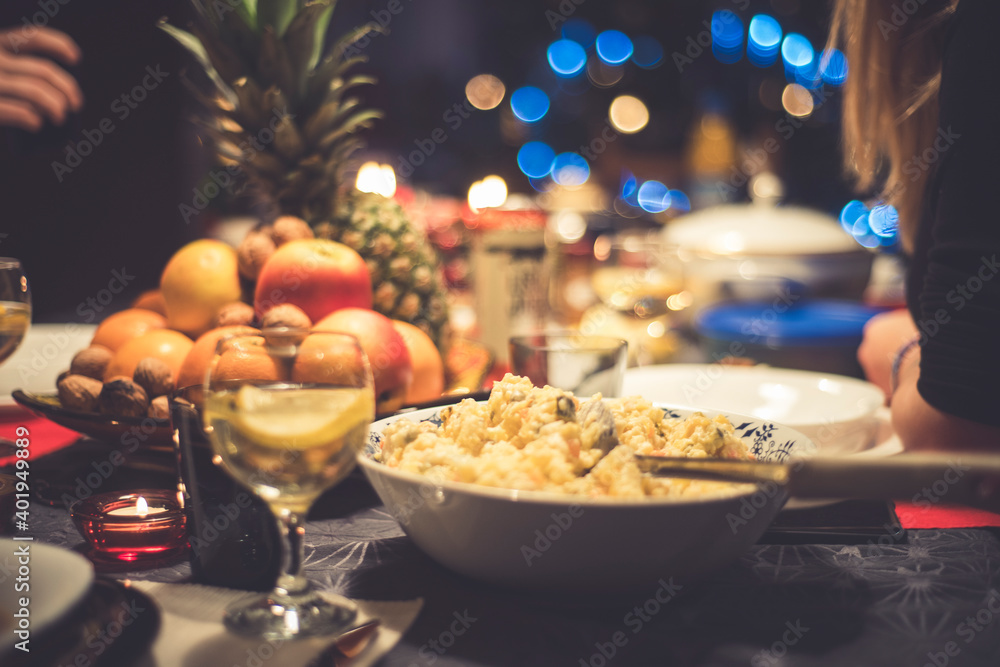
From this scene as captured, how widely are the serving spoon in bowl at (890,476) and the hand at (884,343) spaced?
3.63 feet

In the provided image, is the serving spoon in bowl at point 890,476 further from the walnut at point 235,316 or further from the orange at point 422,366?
the walnut at point 235,316

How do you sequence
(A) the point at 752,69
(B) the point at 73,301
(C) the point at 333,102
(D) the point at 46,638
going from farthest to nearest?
1. (A) the point at 752,69
2. (B) the point at 73,301
3. (C) the point at 333,102
4. (D) the point at 46,638

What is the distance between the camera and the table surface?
513mm

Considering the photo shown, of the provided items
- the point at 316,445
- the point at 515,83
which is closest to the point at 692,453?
the point at 316,445

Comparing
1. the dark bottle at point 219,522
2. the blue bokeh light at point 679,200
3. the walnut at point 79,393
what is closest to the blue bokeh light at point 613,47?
the blue bokeh light at point 679,200

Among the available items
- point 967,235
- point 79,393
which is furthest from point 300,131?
point 967,235

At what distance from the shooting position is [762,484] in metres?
0.54

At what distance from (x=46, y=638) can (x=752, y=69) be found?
25.6ft

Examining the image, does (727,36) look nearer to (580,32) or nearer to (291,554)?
(580,32)

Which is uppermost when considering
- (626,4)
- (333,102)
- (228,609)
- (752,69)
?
(626,4)

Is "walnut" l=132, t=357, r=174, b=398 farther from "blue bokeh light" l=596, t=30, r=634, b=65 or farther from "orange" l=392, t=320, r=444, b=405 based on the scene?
"blue bokeh light" l=596, t=30, r=634, b=65

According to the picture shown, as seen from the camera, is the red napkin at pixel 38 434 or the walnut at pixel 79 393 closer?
the walnut at pixel 79 393

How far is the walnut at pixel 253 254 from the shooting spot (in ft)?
3.72

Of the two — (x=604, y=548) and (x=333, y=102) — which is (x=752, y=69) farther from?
(x=604, y=548)
